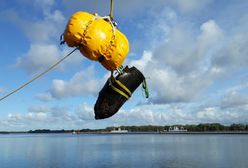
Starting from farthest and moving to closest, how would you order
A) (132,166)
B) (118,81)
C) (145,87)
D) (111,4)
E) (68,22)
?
1. (132,166)
2. (145,87)
3. (118,81)
4. (68,22)
5. (111,4)

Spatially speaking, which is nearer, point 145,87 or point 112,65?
point 112,65

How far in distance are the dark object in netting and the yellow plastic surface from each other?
47 centimetres

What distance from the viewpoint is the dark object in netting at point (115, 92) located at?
434 centimetres

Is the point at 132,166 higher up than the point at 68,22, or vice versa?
the point at 68,22

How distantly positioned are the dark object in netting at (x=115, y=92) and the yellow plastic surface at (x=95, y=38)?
0.47 meters

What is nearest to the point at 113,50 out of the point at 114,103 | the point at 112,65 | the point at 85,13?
the point at 112,65

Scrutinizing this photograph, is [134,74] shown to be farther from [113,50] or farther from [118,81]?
[113,50]

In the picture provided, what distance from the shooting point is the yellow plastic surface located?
371cm

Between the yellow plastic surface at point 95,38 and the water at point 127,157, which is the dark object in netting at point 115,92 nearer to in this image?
the yellow plastic surface at point 95,38

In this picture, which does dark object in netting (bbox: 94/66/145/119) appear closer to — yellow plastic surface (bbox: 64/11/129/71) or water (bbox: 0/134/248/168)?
yellow plastic surface (bbox: 64/11/129/71)

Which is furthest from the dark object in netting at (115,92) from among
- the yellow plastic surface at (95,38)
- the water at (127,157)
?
the water at (127,157)

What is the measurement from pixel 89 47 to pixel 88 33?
146mm

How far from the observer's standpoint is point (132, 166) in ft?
152

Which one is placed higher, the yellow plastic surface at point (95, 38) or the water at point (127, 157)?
the yellow plastic surface at point (95, 38)
